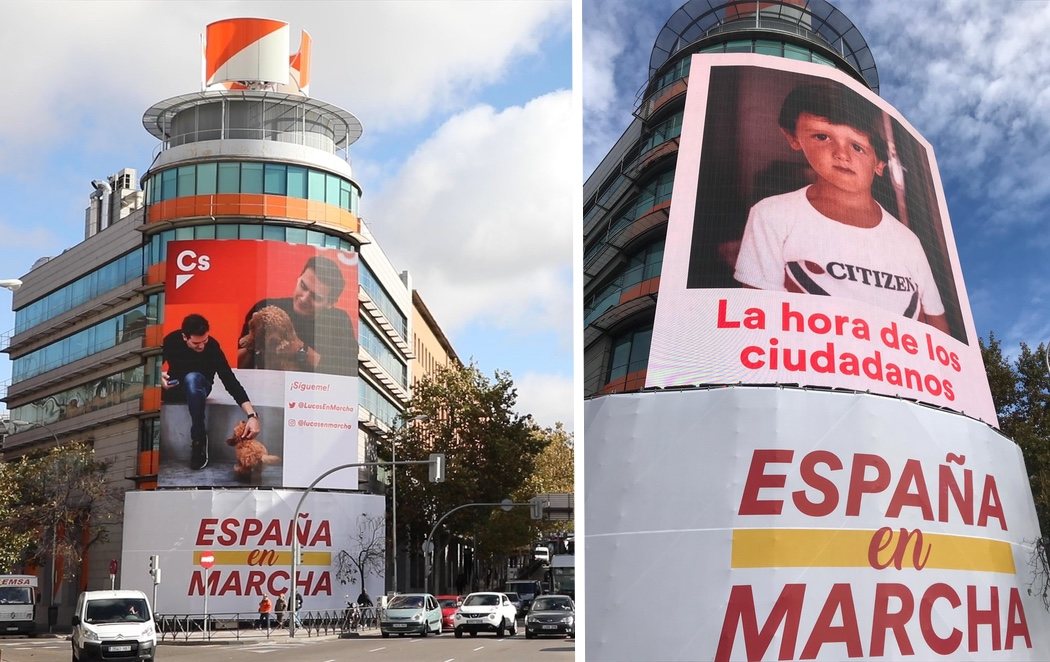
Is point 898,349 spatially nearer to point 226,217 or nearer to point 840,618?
point 840,618

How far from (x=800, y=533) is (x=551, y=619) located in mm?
20813

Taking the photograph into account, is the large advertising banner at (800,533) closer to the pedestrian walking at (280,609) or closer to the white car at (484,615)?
the white car at (484,615)

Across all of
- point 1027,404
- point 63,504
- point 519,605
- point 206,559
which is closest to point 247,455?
point 206,559

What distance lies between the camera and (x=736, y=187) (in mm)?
19234

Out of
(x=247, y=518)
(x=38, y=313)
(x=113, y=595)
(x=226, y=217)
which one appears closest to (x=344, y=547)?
(x=247, y=518)

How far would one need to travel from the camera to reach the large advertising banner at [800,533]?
56.4ft

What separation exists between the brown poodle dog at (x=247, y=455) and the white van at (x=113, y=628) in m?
22.7

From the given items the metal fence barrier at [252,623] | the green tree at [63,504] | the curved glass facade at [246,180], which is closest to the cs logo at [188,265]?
the curved glass facade at [246,180]

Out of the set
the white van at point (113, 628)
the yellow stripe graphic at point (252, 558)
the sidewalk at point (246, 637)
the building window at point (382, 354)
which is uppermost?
the building window at point (382, 354)

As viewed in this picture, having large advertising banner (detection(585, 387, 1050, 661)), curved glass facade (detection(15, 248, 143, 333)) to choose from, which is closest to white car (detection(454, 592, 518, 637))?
large advertising banner (detection(585, 387, 1050, 661))

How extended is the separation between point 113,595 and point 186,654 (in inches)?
219

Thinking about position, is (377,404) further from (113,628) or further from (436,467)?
(113,628)

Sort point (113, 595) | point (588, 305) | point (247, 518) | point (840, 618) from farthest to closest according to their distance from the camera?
1. point (247, 518)
2. point (113, 595)
3. point (588, 305)
4. point (840, 618)

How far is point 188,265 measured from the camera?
164ft
